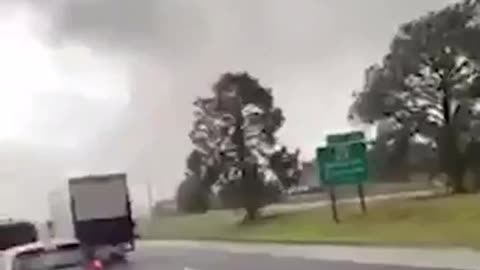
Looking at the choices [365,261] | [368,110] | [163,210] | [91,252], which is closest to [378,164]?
[368,110]

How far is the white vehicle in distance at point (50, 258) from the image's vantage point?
15852mm

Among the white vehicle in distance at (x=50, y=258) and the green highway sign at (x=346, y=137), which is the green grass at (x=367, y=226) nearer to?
the green highway sign at (x=346, y=137)

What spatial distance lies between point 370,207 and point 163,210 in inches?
735

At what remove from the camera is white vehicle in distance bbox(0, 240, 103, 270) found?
52.0 feet

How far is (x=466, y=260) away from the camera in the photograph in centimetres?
2725

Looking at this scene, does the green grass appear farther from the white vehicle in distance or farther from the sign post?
the white vehicle in distance

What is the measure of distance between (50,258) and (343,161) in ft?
109

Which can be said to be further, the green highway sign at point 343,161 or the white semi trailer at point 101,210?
the green highway sign at point 343,161

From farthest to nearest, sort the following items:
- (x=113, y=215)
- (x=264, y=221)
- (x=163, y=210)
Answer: (x=163, y=210) < (x=264, y=221) < (x=113, y=215)

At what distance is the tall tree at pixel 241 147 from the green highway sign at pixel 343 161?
14.6m

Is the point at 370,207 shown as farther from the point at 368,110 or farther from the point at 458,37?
the point at 458,37

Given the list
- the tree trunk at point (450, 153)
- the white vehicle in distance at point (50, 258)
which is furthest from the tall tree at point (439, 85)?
the white vehicle in distance at point (50, 258)

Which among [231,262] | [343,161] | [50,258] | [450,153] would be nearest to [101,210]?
[231,262]

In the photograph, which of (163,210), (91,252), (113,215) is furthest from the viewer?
(163,210)
